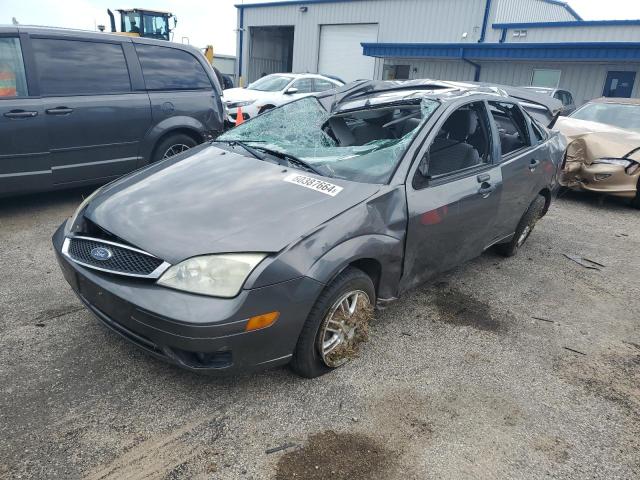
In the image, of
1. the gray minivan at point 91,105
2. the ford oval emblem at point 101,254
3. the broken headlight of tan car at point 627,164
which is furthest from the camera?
the broken headlight of tan car at point 627,164

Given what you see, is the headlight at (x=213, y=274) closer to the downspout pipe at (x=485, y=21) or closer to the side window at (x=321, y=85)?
the side window at (x=321, y=85)

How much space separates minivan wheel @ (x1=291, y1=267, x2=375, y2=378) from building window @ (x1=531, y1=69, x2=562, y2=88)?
733 inches

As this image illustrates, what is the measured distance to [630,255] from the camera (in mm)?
5234

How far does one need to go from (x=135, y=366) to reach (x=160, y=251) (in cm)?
82

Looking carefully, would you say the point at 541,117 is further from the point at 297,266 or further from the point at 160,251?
the point at 160,251

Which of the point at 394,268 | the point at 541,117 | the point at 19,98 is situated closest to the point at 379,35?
the point at 541,117

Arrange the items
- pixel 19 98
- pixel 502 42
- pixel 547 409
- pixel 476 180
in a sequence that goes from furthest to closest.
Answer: pixel 502 42
pixel 19 98
pixel 476 180
pixel 547 409

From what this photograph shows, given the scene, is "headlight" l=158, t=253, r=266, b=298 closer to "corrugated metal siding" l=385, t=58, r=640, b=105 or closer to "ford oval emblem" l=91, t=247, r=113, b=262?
"ford oval emblem" l=91, t=247, r=113, b=262

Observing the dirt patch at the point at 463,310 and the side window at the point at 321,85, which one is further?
the side window at the point at 321,85

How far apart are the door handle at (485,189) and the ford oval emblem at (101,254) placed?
2.51 metres

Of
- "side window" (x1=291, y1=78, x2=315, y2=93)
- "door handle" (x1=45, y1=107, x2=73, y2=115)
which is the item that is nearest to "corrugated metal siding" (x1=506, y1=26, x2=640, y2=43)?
"side window" (x1=291, y1=78, x2=315, y2=93)

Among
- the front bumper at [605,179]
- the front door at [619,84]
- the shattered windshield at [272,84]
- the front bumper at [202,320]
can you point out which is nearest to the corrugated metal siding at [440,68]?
the front door at [619,84]

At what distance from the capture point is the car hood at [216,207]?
2301mm

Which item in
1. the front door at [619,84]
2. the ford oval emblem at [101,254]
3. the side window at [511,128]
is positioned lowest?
the ford oval emblem at [101,254]
